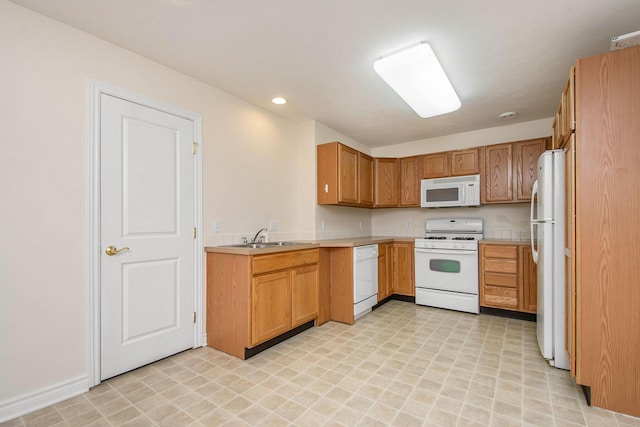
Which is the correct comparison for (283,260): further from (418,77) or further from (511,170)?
(511,170)

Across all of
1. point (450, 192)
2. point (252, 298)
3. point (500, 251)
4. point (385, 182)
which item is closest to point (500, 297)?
point (500, 251)

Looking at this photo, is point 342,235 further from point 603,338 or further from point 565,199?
point 603,338

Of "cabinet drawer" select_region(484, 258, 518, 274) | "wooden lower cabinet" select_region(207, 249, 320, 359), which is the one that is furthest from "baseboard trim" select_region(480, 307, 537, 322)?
"wooden lower cabinet" select_region(207, 249, 320, 359)

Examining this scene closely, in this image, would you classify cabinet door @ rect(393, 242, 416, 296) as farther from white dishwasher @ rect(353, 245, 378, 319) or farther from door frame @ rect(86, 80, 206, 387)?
door frame @ rect(86, 80, 206, 387)

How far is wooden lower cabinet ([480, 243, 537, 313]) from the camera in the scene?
3395 mm

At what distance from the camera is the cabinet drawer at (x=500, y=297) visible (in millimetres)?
3486

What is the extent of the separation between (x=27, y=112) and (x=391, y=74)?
254cm

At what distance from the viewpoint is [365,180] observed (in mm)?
4434

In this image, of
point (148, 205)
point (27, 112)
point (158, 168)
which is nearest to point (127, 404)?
point (148, 205)

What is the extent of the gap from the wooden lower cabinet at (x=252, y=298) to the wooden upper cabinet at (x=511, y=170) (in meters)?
2.81

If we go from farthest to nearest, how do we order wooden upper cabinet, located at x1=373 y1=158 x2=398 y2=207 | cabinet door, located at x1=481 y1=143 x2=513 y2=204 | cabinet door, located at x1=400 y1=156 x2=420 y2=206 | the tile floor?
wooden upper cabinet, located at x1=373 y1=158 x2=398 y2=207, cabinet door, located at x1=400 y1=156 x2=420 y2=206, cabinet door, located at x1=481 y1=143 x2=513 y2=204, the tile floor

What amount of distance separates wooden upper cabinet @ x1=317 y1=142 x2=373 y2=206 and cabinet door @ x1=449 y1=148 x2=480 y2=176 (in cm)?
142

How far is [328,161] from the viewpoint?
3.79m

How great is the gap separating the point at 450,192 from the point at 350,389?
3.16m
